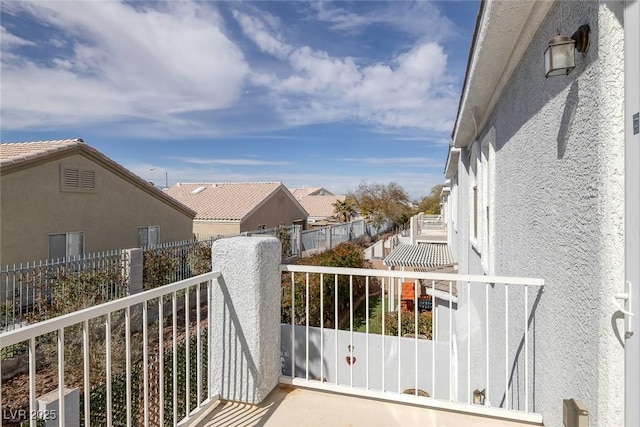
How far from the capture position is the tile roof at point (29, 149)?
36.4 ft

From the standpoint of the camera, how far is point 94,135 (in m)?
30.8

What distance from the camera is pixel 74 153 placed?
506 inches

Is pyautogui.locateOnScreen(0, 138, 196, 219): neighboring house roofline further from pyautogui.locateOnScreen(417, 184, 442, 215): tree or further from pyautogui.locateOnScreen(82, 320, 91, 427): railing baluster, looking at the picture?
pyautogui.locateOnScreen(417, 184, 442, 215): tree

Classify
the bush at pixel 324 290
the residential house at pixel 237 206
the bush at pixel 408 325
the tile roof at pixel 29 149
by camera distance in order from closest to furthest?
the tile roof at pixel 29 149 < the bush at pixel 408 325 < the bush at pixel 324 290 < the residential house at pixel 237 206

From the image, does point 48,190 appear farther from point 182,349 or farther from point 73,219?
→ point 182,349

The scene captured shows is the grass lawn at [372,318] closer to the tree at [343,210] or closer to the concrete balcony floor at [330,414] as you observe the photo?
the concrete balcony floor at [330,414]

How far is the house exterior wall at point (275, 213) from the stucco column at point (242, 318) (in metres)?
20.1

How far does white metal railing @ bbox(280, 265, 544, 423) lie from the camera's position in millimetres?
3244

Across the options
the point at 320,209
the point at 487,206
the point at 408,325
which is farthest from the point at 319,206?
the point at 487,206

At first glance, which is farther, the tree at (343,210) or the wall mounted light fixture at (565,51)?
the tree at (343,210)

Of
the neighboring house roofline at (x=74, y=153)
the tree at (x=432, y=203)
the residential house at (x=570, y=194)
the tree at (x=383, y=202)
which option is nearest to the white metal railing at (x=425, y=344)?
the residential house at (x=570, y=194)

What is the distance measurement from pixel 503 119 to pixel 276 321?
3.37 m

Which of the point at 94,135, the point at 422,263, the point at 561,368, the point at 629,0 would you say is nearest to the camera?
the point at 629,0

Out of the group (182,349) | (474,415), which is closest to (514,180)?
(474,415)
